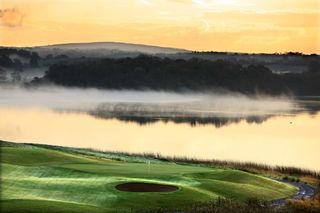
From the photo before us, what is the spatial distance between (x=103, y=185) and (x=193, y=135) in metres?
64.3

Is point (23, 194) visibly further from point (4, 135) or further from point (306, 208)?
point (4, 135)

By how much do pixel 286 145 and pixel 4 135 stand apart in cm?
3856

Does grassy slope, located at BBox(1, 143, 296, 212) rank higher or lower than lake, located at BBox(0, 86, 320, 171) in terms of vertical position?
higher

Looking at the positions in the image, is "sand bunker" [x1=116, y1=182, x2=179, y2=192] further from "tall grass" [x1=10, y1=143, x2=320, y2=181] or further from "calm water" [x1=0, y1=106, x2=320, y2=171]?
"calm water" [x1=0, y1=106, x2=320, y2=171]

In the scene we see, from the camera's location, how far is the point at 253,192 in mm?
39812

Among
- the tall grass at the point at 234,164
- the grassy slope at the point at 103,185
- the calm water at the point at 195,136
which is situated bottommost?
the calm water at the point at 195,136

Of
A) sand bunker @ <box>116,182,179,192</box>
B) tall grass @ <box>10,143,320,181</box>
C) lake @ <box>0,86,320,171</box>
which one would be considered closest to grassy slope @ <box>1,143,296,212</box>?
sand bunker @ <box>116,182,179,192</box>

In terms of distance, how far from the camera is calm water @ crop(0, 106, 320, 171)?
77125 millimetres

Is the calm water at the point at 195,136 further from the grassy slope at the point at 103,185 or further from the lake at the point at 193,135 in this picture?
the grassy slope at the point at 103,185

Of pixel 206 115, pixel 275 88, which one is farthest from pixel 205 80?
pixel 206 115

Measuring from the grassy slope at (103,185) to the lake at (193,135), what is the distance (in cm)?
2088

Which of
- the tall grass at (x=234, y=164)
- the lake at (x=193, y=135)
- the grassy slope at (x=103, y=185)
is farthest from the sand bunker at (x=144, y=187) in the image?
the lake at (x=193, y=135)

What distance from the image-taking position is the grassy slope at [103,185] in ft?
110

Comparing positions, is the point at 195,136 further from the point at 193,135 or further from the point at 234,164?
the point at 234,164
